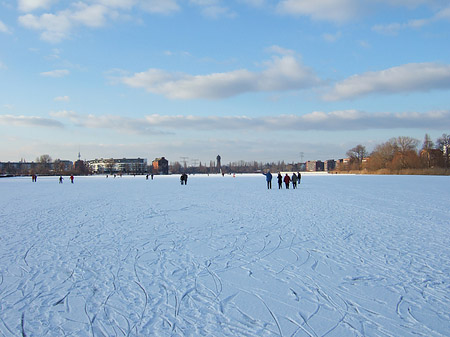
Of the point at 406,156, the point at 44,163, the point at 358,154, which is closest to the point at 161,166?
the point at 44,163

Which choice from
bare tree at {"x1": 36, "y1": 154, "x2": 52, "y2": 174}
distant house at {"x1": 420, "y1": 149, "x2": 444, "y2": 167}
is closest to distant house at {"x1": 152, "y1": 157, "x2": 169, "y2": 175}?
bare tree at {"x1": 36, "y1": 154, "x2": 52, "y2": 174}

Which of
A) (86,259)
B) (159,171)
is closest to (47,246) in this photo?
(86,259)

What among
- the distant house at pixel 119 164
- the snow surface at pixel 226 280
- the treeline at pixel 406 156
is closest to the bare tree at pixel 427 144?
the treeline at pixel 406 156

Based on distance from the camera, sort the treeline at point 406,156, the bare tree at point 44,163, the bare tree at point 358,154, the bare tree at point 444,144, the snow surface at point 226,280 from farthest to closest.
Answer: the bare tree at point 44,163 → the bare tree at point 358,154 → the bare tree at point 444,144 → the treeline at point 406,156 → the snow surface at point 226,280

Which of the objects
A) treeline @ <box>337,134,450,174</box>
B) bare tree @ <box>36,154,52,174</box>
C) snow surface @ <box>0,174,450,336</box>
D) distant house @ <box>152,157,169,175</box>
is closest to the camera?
snow surface @ <box>0,174,450,336</box>

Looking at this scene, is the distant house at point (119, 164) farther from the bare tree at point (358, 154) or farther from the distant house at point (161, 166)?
the bare tree at point (358, 154)

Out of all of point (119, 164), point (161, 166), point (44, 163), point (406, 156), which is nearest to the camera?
point (406, 156)

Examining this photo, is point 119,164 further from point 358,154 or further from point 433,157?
point 433,157

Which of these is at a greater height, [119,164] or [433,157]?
[119,164]

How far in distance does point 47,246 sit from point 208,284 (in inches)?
161

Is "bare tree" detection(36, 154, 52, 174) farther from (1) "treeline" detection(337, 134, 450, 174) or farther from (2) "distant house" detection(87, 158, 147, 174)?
(1) "treeline" detection(337, 134, 450, 174)

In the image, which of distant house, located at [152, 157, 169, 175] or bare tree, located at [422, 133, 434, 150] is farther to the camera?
distant house, located at [152, 157, 169, 175]

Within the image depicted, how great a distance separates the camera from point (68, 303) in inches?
154

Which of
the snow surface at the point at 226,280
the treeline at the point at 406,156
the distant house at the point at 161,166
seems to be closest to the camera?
the snow surface at the point at 226,280
